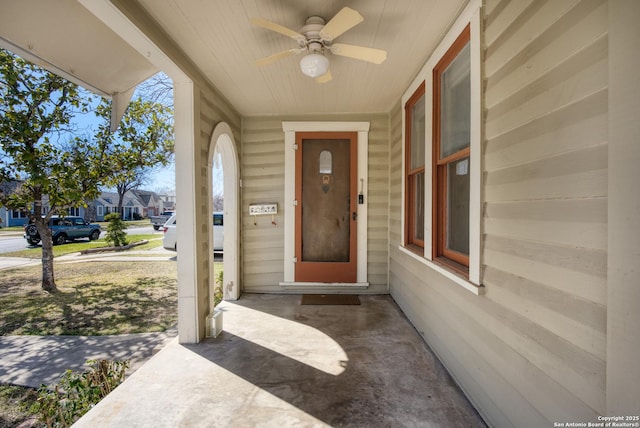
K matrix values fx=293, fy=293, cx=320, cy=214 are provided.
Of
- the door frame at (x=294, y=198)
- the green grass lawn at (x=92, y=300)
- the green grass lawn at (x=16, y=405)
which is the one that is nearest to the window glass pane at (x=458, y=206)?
the door frame at (x=294, y=198)

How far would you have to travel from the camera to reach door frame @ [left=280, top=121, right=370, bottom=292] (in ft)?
13.1

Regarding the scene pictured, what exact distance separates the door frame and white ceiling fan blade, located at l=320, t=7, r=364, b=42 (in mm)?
1986

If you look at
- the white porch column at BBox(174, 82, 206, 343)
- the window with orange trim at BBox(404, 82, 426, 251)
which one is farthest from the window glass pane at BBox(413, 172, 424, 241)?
the white porch column at BBox(174, 82, 206, 343)

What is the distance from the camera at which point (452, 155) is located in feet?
7.07

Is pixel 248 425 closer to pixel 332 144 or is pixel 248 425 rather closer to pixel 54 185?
pixel 332 144

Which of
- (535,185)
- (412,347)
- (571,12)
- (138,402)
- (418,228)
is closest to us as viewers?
(571,12)

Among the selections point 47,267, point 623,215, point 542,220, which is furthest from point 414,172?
point 47,267

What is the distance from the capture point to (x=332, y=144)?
4.04 metres

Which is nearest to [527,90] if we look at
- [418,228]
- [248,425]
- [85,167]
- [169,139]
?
[418,228]

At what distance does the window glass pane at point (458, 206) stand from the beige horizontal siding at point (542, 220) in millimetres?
411

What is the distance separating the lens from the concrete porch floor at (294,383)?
1.69m

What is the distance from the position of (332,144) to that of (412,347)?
2.67 metres

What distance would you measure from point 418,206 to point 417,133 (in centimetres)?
77

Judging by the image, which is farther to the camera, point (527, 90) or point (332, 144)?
point (332, 144)
